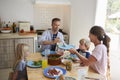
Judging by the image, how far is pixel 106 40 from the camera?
6.89 feet

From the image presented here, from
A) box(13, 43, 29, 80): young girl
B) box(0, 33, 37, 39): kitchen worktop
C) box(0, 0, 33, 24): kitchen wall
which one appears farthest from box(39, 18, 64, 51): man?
box(0, 0, 33, 24): kitchen wall

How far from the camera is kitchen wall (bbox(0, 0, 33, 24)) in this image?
3.65m

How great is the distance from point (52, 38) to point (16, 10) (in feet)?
4.09

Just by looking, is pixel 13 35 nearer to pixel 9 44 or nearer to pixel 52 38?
pixel 9 44

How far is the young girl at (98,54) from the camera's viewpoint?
193cm

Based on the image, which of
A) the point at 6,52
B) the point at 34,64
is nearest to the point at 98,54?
the point at 34,64

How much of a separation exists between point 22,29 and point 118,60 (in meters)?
2.01

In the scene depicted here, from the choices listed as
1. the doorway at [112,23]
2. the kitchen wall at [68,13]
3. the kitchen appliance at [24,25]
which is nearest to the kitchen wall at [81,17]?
the kitchen wall at [68,13]

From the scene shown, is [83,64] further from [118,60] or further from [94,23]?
[94,23]

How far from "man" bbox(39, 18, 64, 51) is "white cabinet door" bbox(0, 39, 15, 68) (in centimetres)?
78

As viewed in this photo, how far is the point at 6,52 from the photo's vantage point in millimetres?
3395

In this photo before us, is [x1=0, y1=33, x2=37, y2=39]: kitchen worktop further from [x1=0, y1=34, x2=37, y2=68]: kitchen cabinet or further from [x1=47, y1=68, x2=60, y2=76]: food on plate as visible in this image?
[x1=47, y1=68, x2=60, y2=76]: food on plate

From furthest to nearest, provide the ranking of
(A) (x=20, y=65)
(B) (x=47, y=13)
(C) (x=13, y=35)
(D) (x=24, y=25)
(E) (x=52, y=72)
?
(B) (x=47, y=13), (D) (x=24, y=25), (C) (x=13, y=35), (A) (x=20, y=65), (E) (x=52, y=72)

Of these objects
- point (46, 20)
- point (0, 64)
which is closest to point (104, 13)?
point (46, 20)
